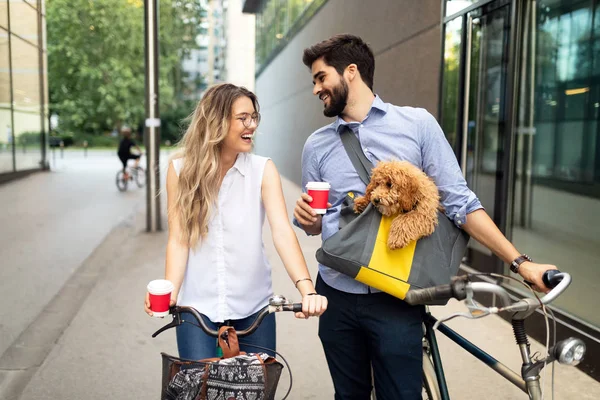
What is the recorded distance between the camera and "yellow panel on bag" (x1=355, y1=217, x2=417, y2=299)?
2.17 meters

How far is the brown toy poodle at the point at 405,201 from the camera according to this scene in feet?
6.97

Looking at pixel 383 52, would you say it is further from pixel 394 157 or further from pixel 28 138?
pixel 28 138

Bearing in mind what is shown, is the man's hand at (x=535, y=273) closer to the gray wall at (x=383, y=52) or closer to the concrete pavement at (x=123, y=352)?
the concrete pavement at (x=123, y=352)

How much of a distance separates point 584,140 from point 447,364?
2.22 m

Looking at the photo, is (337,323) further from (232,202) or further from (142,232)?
(142,232)

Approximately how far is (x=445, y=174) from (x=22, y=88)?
22692 mm

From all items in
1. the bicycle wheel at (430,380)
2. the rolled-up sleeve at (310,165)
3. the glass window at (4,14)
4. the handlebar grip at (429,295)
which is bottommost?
the bicycle wheel at (430,380)

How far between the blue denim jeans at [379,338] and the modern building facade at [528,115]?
248 cm

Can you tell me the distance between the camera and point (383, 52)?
9.30 metres

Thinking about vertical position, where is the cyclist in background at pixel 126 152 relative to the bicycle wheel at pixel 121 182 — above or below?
above

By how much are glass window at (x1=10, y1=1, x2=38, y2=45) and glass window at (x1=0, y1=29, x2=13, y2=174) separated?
3.48 ft

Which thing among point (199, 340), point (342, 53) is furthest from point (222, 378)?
point (342, 53)

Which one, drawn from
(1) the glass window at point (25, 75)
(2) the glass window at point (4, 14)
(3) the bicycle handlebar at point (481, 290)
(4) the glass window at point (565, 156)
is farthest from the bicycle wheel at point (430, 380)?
(1) the glass window at point (25, 75)

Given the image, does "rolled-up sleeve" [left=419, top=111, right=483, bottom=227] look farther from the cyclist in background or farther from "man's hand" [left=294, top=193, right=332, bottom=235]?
the cyclist in background
